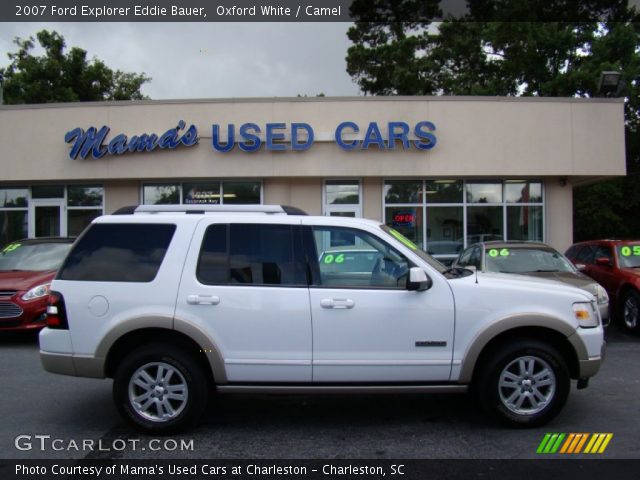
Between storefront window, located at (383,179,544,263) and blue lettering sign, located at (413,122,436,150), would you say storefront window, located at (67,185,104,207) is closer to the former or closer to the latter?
storefront window, located at (383,179,544,263)

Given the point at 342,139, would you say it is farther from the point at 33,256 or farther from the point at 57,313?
the point at 57,313

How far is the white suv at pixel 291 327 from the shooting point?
4.63 meters

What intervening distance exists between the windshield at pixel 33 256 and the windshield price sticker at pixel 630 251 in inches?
402

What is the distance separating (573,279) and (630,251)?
2631 mm

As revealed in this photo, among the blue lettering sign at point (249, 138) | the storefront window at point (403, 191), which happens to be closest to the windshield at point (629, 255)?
the storefront window at point (403, 191)

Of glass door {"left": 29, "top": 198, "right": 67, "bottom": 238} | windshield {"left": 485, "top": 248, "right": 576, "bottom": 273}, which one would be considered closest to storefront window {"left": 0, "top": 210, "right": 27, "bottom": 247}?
glass door {"left": 29, "top": 198, "right": 67, "bottom": 238}

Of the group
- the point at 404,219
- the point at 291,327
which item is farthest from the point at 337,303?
the point at 404,219

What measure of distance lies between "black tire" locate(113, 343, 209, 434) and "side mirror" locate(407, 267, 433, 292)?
1909 millimetres

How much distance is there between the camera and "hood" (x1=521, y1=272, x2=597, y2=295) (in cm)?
809

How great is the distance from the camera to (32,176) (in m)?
15.6

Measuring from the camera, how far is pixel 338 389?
4.64 meters

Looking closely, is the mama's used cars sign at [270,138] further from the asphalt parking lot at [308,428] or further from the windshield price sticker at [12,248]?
the asphalt parking lot at [308,428]

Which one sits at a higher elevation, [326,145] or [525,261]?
[326,145]
